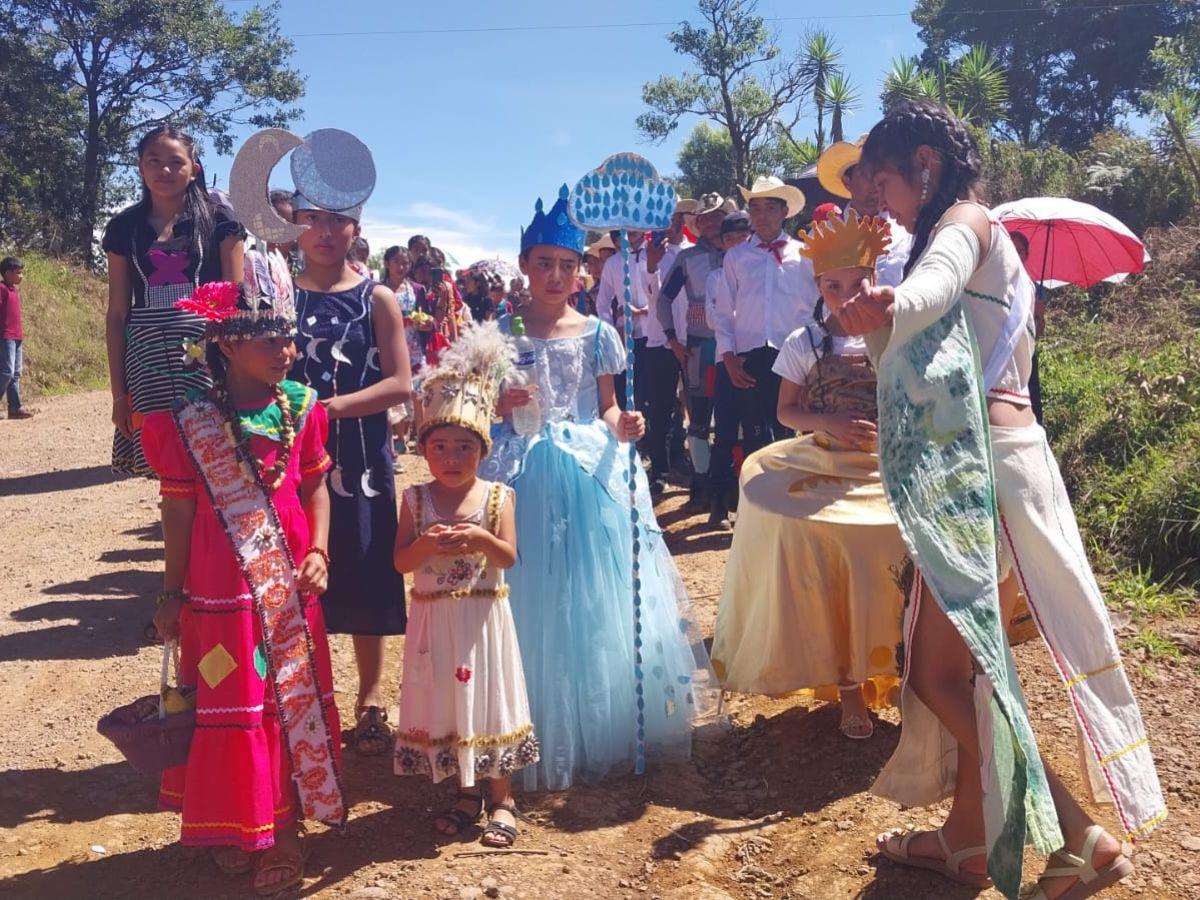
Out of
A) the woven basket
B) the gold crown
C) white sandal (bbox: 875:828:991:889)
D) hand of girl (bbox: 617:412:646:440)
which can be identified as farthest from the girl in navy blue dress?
white sandal (bbox: 875:828:991:889)

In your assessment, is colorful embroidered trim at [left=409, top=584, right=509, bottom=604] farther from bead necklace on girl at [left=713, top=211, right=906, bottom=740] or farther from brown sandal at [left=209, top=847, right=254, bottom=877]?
bead necklace on girl at [left=713, top=211, right=906, bottom=740]

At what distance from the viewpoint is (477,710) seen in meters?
3.26

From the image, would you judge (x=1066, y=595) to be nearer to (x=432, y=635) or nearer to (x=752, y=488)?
(x=752, y=488)

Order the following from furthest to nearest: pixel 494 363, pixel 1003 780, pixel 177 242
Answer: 1. pixel 177 242
2. pixel 494 363
3. pixel 1003 780

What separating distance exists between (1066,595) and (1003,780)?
49 centimetres

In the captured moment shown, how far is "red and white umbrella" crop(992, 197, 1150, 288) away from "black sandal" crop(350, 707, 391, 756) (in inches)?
160

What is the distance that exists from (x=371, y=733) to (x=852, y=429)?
7.12ft

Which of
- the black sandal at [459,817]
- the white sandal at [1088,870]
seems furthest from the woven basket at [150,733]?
the white sandal at [1088,870]

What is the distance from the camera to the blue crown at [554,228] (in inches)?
152

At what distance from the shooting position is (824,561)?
3875 mm

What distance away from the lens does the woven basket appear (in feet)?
9.46

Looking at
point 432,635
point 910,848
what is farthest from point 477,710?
point 910,848

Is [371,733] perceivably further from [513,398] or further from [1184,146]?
[1184,146]

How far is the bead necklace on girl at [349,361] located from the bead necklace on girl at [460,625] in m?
0.53
